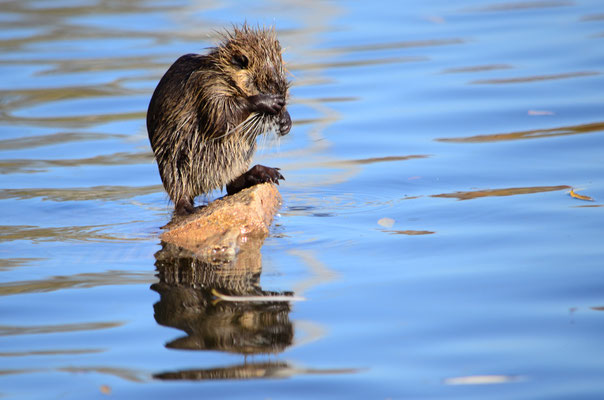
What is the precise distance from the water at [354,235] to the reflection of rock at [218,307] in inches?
0.6

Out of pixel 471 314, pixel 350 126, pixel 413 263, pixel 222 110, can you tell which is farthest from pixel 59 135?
pixel 471 314

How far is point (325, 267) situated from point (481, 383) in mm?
1330

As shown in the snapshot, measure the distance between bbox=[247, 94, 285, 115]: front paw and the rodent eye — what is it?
0.60ft

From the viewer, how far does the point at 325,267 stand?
173 inches

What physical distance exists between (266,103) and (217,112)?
276 mm

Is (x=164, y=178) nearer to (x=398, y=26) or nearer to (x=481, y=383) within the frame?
(x=481, y=383)

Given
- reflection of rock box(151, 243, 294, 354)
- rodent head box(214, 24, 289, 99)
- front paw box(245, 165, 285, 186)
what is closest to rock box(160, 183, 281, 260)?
reflection of rock box(151, 243, 294, 354)

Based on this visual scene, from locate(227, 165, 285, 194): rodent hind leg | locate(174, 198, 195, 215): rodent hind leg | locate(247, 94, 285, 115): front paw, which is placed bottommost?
locate(174, 198, 195, 215): rodent hind leg

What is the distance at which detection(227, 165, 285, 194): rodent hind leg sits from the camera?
5383mm

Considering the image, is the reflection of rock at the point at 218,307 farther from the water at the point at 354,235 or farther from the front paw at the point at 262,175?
the front paw at the point at 262,175

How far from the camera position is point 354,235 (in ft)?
16.1

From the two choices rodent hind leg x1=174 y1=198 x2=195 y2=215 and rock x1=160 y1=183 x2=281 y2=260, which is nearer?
Answer: rock x1=160 y1=183 x2=281 y2=260

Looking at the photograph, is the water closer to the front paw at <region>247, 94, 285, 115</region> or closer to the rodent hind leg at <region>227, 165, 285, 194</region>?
the rodent hind leg at <region>227, 165, 285, 194</region>

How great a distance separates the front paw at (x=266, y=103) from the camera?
5148 mm
